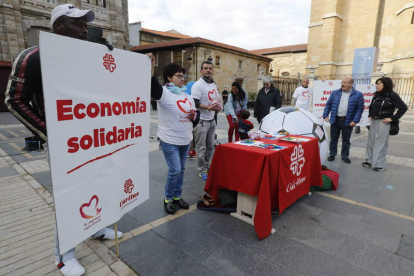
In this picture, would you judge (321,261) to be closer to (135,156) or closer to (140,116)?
(135,156)

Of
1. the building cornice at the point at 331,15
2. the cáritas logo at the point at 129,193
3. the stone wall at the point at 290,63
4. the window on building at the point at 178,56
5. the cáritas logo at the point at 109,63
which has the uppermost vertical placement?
the building cornice at the point at 331,15

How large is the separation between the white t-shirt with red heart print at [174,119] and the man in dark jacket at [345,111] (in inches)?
172

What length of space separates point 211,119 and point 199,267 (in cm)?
261

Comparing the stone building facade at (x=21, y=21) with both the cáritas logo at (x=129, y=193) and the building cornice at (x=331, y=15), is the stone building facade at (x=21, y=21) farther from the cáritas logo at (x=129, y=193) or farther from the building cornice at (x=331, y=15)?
the building cornice at (x=331, y=15)

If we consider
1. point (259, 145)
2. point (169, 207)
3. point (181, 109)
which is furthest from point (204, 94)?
point (169, 207)

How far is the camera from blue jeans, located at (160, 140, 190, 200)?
3086 millimetres

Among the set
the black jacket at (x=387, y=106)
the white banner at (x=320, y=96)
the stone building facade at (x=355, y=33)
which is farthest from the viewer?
the stone building facade at (x=355, y=33)

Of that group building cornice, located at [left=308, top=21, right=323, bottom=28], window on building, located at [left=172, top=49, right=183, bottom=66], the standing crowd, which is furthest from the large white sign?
building cornice, located at [left=308, top=21, right=323, bottom=28]

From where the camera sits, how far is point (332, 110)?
590cm

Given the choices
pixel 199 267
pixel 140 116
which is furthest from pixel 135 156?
pixel 199 267

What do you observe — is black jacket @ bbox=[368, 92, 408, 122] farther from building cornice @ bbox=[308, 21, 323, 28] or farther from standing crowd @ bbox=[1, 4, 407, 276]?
building cornice @ bbox=[308, 21, 323, 28]

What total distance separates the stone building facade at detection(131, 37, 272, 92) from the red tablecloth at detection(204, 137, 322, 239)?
65.5 ft

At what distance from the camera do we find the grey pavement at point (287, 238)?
2281 mm

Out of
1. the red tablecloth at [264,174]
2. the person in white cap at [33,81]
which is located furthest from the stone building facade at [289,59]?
the person in white cap at [33,81]
